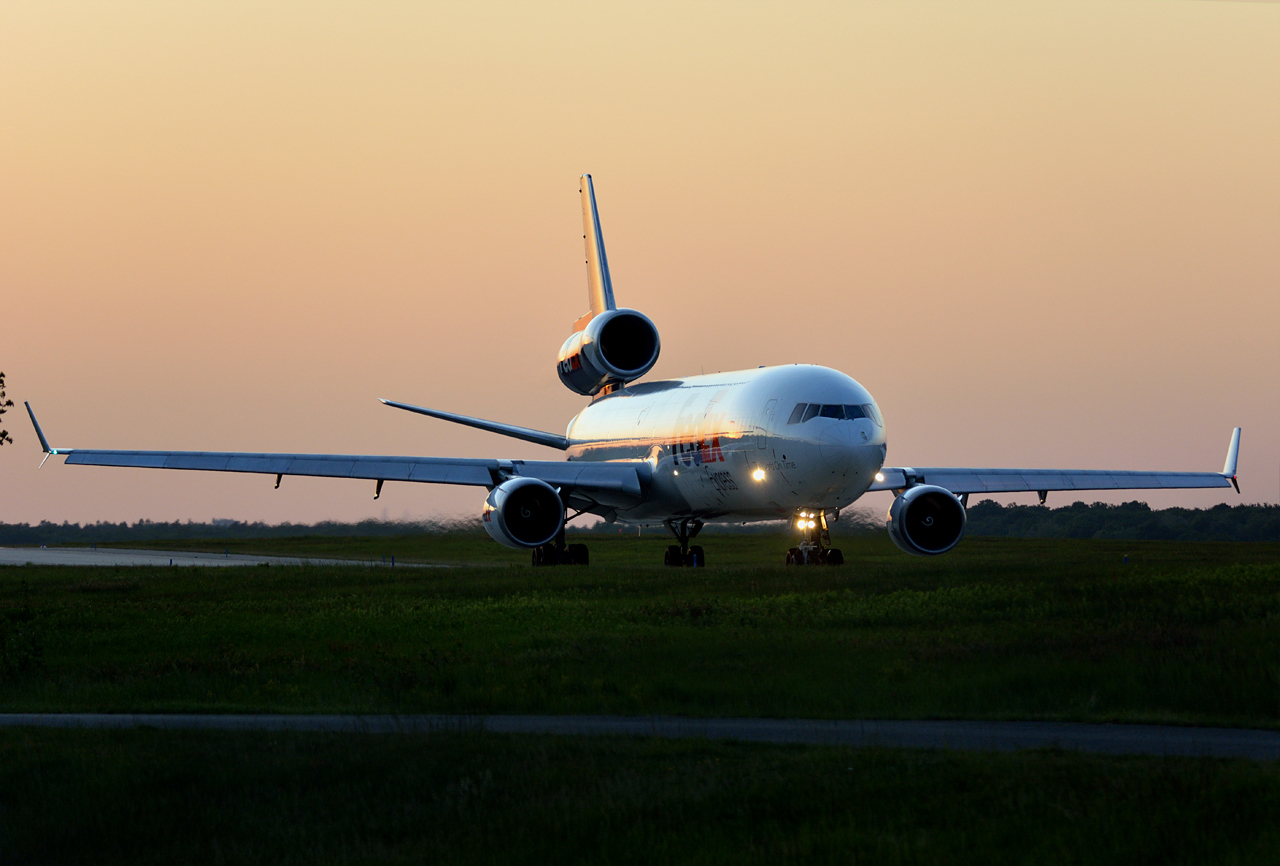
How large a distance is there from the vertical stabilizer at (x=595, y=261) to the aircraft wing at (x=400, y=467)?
658 inches

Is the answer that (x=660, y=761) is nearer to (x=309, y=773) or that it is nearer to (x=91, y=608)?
(x=309, y=773)

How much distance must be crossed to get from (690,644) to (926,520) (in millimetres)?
18241

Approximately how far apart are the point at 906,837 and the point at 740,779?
2152 mm

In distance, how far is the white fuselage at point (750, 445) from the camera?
38906 mm

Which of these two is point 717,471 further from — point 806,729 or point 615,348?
point 806,729

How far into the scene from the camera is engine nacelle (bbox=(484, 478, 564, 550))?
41.2m

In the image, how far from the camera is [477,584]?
36156 millimetres

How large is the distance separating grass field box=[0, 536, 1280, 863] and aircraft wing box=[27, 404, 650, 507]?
17.0 ft

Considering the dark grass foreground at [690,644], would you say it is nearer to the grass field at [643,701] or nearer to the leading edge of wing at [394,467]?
the grass field at [643,701]

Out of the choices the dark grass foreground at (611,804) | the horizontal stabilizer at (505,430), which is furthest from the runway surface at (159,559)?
the dark grass foreground at (611,804)

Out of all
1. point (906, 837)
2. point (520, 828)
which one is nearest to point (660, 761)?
point (520, 828)

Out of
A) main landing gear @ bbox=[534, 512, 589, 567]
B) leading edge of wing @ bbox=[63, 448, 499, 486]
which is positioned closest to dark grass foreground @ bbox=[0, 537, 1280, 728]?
leading edge of wing @ bbox=[63, 448, 499, 486]

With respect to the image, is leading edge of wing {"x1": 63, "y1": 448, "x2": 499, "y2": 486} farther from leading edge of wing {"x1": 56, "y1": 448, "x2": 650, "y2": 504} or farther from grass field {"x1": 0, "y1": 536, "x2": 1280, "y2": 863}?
grass field {"x1": 0, "y1": 536, "x2": 1280, "y2": 863}

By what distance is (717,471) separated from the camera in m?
43.2
